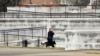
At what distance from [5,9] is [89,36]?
25.2m

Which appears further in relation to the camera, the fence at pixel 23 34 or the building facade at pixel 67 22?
the fence at pixel 23 34

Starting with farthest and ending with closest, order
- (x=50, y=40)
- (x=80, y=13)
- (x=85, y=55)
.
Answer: (x=80, y=13) < (x=50, y=40) < (x=85, y=55)

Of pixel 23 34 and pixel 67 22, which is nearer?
pixel 67 22

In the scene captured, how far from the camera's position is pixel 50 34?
2978 cm

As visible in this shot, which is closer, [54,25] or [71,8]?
[54,25]

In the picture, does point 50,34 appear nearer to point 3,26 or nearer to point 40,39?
point 40,39

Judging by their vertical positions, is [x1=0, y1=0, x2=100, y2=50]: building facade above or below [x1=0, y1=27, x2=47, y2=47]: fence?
above

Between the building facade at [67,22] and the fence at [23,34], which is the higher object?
the building facade at [67,22]

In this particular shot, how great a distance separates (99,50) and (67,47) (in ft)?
6.08

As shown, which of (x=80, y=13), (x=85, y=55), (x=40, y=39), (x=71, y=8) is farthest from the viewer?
(x=71, y=8)

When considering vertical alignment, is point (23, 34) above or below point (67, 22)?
below

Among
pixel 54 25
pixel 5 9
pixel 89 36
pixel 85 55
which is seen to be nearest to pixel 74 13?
pixel 54 25

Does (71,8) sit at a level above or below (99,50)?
above

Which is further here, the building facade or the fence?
the fence
